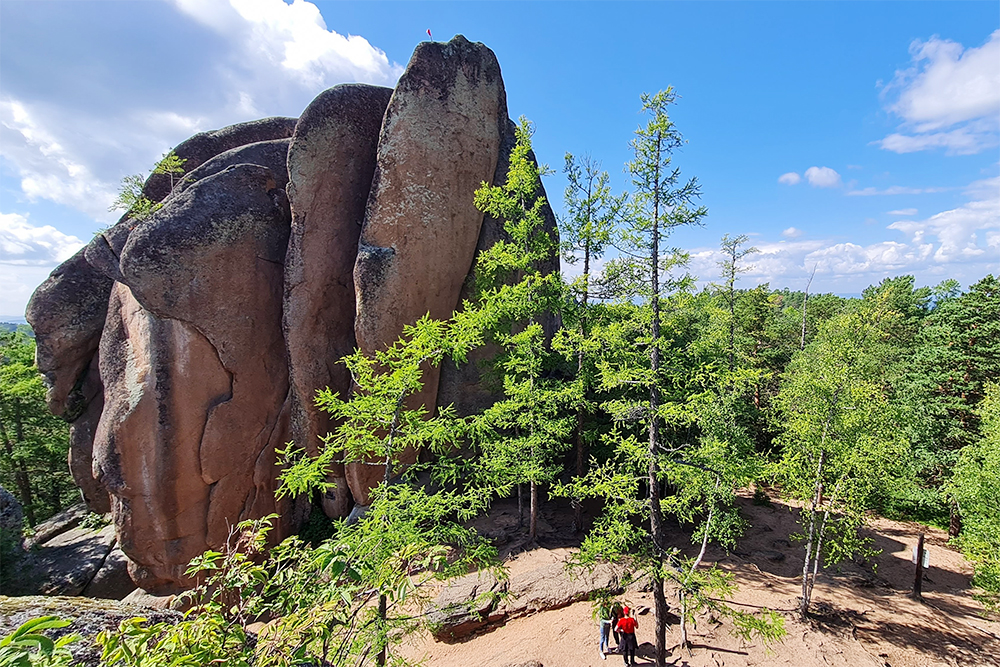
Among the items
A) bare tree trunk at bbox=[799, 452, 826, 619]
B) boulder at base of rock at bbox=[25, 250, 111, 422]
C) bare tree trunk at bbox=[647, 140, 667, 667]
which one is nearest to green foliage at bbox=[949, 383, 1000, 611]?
bare tree trunk at bbox=[799, 452, 826, 619]

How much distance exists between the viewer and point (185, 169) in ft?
52.5

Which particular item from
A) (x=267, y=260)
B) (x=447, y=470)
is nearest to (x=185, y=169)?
(x=267, y=260)

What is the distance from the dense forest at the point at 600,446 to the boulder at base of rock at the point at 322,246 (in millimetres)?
2231

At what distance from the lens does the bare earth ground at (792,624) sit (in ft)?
30.3

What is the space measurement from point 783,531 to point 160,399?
22781 millimetres

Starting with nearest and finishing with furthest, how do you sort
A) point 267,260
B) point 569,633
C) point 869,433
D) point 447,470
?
point 447,470 < point 569,633 < point 869,433 < point 267,260

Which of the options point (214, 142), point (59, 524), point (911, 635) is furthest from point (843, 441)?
point (59, 524)

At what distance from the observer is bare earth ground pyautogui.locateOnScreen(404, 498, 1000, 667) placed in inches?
363

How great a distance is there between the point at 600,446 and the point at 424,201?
10.4m

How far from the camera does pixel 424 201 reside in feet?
42.9

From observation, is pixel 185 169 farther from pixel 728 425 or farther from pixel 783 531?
pixel 783 531

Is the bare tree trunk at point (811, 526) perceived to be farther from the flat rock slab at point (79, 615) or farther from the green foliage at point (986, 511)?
the flat rock slab at point (79, 615)

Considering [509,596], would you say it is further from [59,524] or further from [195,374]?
[59,524]

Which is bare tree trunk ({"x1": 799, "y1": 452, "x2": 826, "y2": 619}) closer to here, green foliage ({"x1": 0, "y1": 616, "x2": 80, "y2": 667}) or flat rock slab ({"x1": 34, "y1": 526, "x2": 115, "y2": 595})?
green foliage ({"x1": 0, "y1": 616, "x2": 80, "y2": 667})
